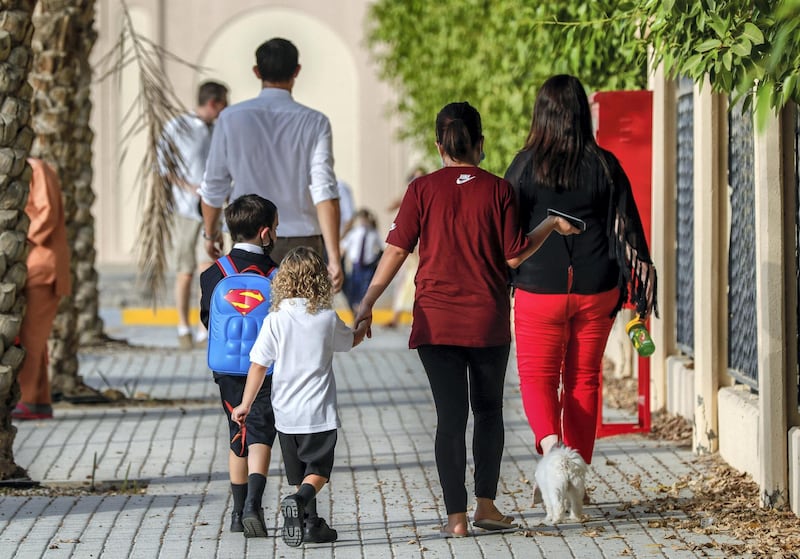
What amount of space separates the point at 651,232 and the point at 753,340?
2.18 meters

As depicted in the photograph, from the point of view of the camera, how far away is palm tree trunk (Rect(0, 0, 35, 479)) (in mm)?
7516

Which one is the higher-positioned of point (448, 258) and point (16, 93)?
point (16, 93)

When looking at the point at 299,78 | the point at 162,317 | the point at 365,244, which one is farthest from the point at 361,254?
the point at 299,78

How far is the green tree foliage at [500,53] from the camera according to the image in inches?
342

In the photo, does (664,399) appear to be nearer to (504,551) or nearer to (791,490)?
(791,490)

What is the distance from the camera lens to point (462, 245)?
612 centimetres

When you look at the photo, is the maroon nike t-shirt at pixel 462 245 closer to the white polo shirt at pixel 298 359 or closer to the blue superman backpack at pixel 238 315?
the white polo shirt at pixel 298 359

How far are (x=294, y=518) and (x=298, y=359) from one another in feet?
1.98

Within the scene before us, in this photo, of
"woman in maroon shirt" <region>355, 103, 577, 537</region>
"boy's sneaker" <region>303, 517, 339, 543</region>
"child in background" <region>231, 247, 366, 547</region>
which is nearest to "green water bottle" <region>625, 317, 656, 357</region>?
"woman in maroon shirt" <region>355, 103, 577, 537</region>

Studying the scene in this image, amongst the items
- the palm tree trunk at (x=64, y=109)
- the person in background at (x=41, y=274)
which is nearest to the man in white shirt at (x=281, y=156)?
the person in background at (x=41, y=274)

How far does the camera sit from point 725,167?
8172mm

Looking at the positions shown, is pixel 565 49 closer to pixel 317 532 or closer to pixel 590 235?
pixel 590 235

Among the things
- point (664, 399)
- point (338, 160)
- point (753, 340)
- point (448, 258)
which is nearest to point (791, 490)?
point (753, 340)

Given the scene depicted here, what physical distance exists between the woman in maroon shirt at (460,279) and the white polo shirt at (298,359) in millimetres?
222
